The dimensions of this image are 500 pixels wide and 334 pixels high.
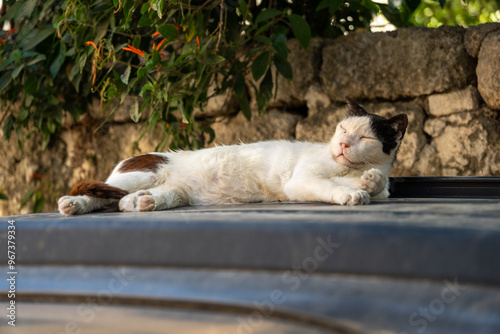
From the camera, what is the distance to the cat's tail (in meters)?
1.58

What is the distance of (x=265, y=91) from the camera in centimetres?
303

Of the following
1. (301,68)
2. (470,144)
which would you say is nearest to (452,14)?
(301,68)

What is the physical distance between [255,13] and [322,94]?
77 cm

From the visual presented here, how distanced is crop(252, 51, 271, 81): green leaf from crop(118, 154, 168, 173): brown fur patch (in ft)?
2.67

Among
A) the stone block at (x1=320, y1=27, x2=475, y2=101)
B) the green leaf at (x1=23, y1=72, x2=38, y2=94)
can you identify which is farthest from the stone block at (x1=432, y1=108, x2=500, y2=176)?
the green leaf at (x1=23, y1=72, x2=38, y2=94)

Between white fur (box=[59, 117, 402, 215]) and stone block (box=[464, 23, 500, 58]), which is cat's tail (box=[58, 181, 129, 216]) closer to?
white fur (box=[59, 117, 402, 215])

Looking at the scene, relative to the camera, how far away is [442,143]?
294 centimetres

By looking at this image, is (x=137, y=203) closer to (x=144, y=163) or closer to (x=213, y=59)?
(x=144, y=163)

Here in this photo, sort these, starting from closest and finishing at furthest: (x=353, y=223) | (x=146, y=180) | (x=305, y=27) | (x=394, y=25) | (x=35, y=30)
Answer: (x=353, y=223) → (x=146, y=180) → (x=305, y=27) → (x=35, y=30) → (x=394, y=25)

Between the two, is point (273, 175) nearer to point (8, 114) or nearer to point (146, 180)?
point (146, 180)

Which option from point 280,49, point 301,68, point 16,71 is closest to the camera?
point 280,49

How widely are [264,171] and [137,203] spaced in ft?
2.31

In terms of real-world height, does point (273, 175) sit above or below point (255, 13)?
below

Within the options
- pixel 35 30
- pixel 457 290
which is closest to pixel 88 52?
pixel 35 30
